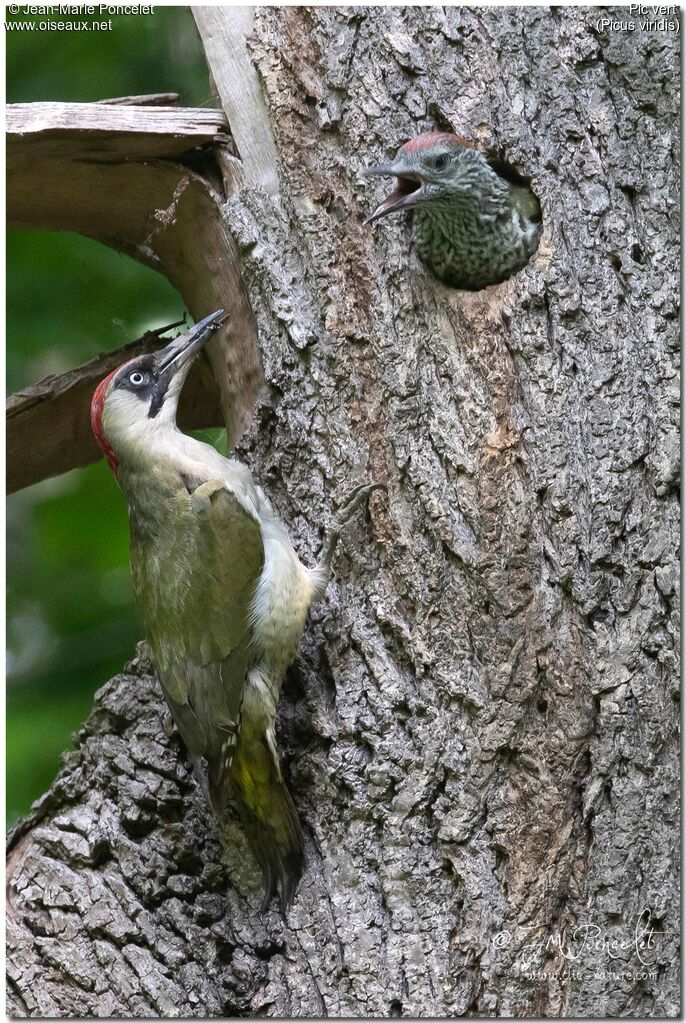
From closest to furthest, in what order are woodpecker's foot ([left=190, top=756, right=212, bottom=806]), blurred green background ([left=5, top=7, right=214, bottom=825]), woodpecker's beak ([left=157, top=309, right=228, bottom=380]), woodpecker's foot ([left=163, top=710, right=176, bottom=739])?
woodpecker's foot ([left=190, top=756, right=212, bottom=806]), woodpecker's foot ([left=163, top=710, right=176, bottom=739]), woodpecker's beak ([left=157, top=309, right=228, bottom=380]), blurred green background ([left=5, top=7, right=214, bottom=825])

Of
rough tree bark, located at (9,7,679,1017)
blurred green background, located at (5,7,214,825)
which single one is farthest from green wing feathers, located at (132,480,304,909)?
blurred green background, located at (5,7,214,825)

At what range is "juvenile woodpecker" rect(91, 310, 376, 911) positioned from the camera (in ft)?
8.67

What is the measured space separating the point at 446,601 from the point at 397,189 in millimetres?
1154

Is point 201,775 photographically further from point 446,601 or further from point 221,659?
point 446,601

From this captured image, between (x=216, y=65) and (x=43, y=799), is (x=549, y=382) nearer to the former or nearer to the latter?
(x=216, y=65)

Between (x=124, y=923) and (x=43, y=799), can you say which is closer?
(x=124, y=923)

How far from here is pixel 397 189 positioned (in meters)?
2.72

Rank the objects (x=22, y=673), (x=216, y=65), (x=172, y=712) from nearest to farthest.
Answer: (x=172, y=712) < (x=216, y=65) < (x=22, y=673)

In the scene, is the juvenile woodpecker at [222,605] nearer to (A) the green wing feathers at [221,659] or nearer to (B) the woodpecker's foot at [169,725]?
(A) the green wing feathers at [221,659]

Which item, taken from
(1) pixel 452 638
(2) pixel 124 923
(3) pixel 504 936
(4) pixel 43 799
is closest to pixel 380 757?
(1) pixel 452 638

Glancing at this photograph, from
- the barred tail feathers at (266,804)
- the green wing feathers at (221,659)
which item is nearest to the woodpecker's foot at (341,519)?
the green wing feathers at (221,659)

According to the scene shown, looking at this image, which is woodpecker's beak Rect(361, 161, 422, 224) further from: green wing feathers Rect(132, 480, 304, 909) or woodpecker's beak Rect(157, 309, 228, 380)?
green wing feathers Rect(132, 480, 304, 909)

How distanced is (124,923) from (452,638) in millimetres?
1189

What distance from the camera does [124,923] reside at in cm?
265
